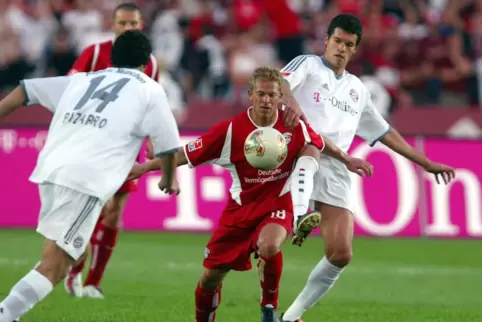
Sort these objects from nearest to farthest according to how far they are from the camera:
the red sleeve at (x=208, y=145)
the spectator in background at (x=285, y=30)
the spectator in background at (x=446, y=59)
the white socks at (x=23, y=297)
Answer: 1. the white socks at (x=23, y=297)
2. the red sleeve at (x=208, y=145)
3. the spectator in background at (x=285, y=30)
4. the spectator in background at (x=446, y=59)

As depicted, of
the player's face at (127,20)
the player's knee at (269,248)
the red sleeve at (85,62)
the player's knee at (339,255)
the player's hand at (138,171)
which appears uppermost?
the player's face at (127,20)

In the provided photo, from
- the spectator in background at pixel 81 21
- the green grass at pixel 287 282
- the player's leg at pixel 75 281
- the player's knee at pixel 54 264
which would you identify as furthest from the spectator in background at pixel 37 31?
the player's knee at pixel 54 264

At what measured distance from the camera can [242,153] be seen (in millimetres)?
8031

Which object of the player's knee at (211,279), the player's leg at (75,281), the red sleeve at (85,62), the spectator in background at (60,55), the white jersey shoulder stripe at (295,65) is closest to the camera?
the player's knee at (211,279)

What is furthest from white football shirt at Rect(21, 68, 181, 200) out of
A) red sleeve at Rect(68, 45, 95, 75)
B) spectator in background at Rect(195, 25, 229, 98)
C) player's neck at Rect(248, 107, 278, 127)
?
spectator in background at Rect(195, 25, 229, 98)

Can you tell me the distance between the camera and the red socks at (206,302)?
8219 mm

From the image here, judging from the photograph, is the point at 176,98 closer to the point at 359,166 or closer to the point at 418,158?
the point at 418,158

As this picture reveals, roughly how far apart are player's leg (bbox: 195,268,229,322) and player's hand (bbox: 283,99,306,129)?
1.20 metres

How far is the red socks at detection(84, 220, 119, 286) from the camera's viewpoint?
10.6m

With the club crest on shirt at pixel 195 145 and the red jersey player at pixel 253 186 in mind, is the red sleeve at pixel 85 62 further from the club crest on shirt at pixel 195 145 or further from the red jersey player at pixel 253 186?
the club crest on shirt at pixel 195 145

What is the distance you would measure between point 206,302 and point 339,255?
3.62 ft

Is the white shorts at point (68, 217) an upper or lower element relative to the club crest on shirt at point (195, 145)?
lower

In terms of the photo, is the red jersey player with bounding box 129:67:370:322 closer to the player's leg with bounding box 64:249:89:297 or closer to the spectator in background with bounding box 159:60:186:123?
the player's leg with bounding box 64:249:89:297

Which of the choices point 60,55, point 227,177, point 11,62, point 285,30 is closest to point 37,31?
point 11,62
